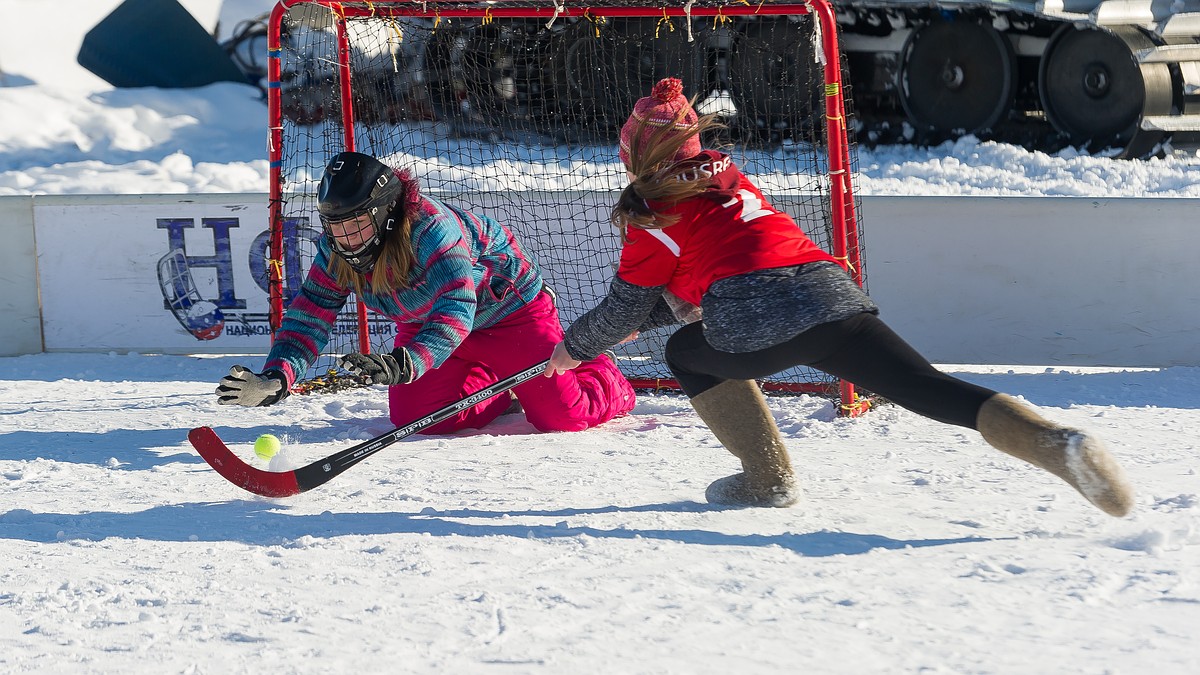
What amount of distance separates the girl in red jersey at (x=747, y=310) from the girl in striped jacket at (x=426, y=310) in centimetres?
80

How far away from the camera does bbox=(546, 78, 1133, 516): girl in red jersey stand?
2.71m

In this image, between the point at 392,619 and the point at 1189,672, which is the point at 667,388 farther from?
the point at 1189,672

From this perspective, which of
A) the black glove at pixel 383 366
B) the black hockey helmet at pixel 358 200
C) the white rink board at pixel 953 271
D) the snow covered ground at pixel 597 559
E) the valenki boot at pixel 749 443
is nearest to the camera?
the snow covered ground at pixel 597 559

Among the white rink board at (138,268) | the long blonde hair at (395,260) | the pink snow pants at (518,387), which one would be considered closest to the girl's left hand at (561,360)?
the long blonde hair at (395,260)

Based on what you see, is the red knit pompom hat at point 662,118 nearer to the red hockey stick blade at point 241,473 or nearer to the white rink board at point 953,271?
the red hockey stick blade at point 241,473

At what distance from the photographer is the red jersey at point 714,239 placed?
2891mm

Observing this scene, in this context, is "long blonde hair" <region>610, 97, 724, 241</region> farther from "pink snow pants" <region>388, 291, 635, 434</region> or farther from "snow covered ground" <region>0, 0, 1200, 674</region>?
"pink snow pants" <region>388, 291, 635, 434</region>

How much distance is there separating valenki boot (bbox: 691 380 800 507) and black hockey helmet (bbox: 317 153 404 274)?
1238 millimetres

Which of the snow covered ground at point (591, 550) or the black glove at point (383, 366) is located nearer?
the snow covered ground at point (591, 550)

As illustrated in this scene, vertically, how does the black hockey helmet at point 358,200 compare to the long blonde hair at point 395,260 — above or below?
above

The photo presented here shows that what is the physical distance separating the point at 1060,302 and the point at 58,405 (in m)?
4.56

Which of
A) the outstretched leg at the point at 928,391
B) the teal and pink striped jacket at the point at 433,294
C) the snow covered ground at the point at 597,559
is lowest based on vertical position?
the snow covered ground at the point at 597,559

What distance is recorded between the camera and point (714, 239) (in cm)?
292

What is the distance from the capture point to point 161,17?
12.0 meters
